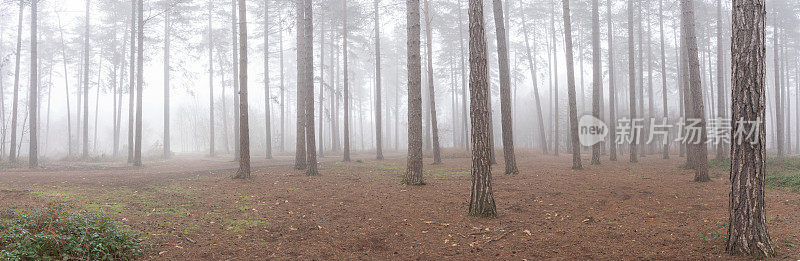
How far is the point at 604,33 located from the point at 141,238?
28.6m

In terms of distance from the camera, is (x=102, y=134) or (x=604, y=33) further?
(x=102, y=134)

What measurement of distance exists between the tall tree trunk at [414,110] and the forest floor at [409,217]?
0.47 m

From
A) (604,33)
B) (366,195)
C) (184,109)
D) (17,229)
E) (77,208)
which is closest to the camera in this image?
(17,229)

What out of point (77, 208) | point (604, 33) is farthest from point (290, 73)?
point (77, 208)

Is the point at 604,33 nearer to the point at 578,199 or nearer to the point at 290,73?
the point at 578,199

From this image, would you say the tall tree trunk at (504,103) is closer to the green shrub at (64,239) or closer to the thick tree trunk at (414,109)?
the thick tree trunk at (414,109)

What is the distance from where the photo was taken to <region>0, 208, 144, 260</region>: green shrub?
14.0ft

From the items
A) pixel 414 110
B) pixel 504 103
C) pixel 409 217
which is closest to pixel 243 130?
pixel 414 110

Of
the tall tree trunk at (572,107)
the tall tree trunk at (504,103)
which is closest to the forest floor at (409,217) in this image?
the tall tree trunk at (504,103)

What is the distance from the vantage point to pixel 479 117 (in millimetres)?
6754

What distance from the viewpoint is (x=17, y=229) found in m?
4.76

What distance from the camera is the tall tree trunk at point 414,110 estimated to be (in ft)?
34.6

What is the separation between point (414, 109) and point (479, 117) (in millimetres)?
4190

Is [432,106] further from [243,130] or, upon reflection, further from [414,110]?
[243,130]
